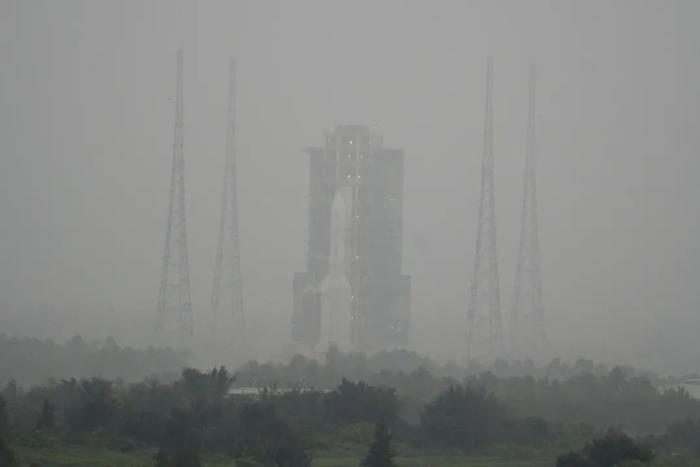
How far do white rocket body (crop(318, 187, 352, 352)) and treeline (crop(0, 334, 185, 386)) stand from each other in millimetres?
19543

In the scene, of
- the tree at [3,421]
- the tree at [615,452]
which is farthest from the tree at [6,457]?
the tree at [615,452]

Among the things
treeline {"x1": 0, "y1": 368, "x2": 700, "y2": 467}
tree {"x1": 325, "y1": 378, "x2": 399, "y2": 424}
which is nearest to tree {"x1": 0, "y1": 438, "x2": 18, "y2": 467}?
treeline {"x1": 0, "y1": 368, "x2": 700, "y2": 467}

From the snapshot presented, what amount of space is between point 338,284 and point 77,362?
27.9 meters

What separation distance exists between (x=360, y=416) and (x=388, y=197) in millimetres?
59640

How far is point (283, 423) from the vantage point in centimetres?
5431

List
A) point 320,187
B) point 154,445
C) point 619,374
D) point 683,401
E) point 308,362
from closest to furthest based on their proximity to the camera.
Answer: point 154,445 < point 683,401 < point 619,374 < point 308,362 < point 320,187

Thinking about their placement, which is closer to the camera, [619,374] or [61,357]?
[619,374]

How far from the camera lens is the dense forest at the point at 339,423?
161ft

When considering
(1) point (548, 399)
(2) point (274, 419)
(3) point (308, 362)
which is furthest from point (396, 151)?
(2) point (274, 419)

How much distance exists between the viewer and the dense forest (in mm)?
49188

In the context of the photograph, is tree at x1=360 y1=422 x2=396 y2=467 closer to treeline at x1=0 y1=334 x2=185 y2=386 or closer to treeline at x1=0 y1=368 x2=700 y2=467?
treeline at x1=0 y1=368 x2=700 y2=467

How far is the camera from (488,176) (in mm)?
95312

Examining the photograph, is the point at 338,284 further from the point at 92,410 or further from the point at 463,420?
the point at 92,410

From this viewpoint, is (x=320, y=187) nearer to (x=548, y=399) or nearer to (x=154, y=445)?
(x=548, y=399)
